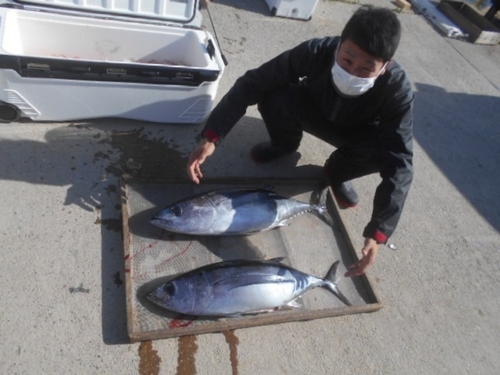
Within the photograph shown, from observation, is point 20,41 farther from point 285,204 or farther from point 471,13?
point 471,13

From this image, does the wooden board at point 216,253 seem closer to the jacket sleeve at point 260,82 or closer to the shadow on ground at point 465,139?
the jacket sleeve at point 260,82

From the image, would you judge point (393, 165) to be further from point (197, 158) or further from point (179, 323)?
point (179, 323)

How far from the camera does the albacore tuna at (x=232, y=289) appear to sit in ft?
6.18

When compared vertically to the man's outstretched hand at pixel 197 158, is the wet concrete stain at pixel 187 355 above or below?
below

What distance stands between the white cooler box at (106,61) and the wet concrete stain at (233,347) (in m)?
1.50

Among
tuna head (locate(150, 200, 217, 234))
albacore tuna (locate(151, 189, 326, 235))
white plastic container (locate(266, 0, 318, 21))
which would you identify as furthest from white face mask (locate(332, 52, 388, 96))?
white plastic container (locate(266, 0, 318, 21))

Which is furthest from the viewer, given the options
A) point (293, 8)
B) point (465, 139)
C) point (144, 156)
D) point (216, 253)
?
point (293, 8)

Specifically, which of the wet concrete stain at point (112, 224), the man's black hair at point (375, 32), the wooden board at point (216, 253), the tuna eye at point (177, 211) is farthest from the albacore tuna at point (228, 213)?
the man's black hair at point (375, 32)

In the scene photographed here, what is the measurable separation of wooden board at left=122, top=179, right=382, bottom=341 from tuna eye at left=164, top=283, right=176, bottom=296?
4.4 inches

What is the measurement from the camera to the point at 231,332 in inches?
79.0

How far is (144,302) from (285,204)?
38.1 inches

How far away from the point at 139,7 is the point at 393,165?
1.99 m

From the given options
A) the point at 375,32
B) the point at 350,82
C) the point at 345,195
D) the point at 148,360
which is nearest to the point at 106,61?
the point at 350,82

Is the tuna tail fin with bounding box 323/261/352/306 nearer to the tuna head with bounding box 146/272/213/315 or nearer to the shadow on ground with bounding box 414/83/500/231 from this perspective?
the tuna head with bounding box 146/272/213/315
